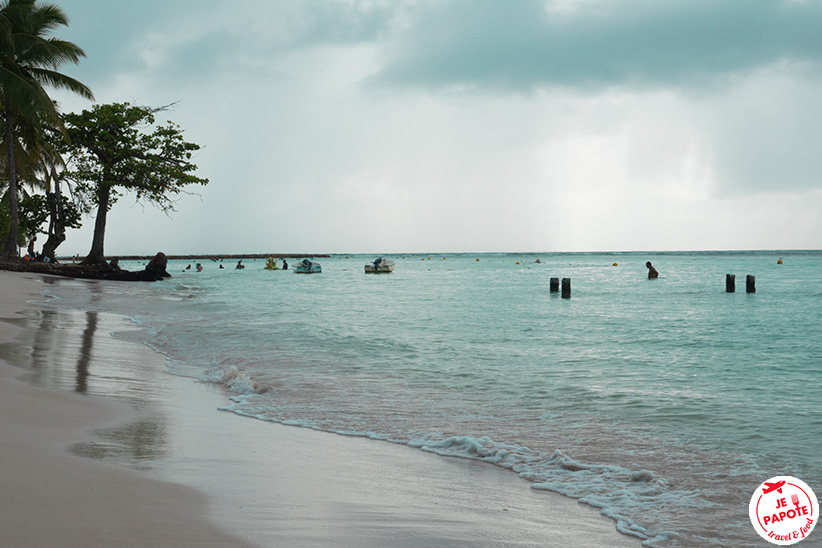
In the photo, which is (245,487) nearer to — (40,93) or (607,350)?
(607,350)

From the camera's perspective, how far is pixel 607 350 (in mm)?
14969

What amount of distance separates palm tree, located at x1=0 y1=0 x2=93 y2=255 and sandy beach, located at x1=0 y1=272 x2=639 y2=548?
25637 millimetres

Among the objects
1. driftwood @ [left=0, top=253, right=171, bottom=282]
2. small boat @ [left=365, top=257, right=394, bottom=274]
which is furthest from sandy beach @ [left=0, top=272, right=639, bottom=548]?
small boat @ [left=365, top=257, right=394, bottom=274]

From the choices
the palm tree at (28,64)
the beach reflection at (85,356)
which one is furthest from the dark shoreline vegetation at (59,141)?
the beach reflection at (85,356)

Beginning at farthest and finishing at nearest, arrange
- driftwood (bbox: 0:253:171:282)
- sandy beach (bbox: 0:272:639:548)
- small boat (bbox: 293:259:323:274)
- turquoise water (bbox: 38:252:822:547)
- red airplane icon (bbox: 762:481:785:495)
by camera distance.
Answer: small boat (bbox: 293:259:323:274) < driftwood (bbox: 0:253:171:282) < turquoise water (bbox: 38:252:822:547) < red airplane icon (bbox: 762:481:785:495) < sandy beach (bbox: 0:272:639:548)

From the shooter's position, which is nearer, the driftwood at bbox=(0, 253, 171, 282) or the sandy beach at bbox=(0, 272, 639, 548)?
the sandy beach at bbox=(0, 272, 639, 548)

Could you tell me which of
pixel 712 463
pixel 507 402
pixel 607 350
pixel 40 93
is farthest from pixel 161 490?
pixel 40 93

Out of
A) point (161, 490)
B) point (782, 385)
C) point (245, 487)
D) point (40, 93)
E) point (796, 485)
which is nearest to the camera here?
point (161, 490)

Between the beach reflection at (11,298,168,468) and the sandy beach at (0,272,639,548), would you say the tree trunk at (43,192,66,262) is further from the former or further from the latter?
the sandy beach at (0,272,639,548)

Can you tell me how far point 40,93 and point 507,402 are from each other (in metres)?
28.5

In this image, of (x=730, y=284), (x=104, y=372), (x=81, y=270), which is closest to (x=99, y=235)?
(x=81, y=270)

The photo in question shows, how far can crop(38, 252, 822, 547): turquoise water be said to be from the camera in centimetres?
543

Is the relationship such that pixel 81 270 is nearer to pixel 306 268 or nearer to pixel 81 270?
pixel 81 270

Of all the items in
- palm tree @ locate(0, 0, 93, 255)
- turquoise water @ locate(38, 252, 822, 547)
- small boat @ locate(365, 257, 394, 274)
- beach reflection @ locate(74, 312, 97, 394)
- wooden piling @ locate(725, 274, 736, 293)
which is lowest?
turquoise water @ locate(38, 252, 822, 547)
